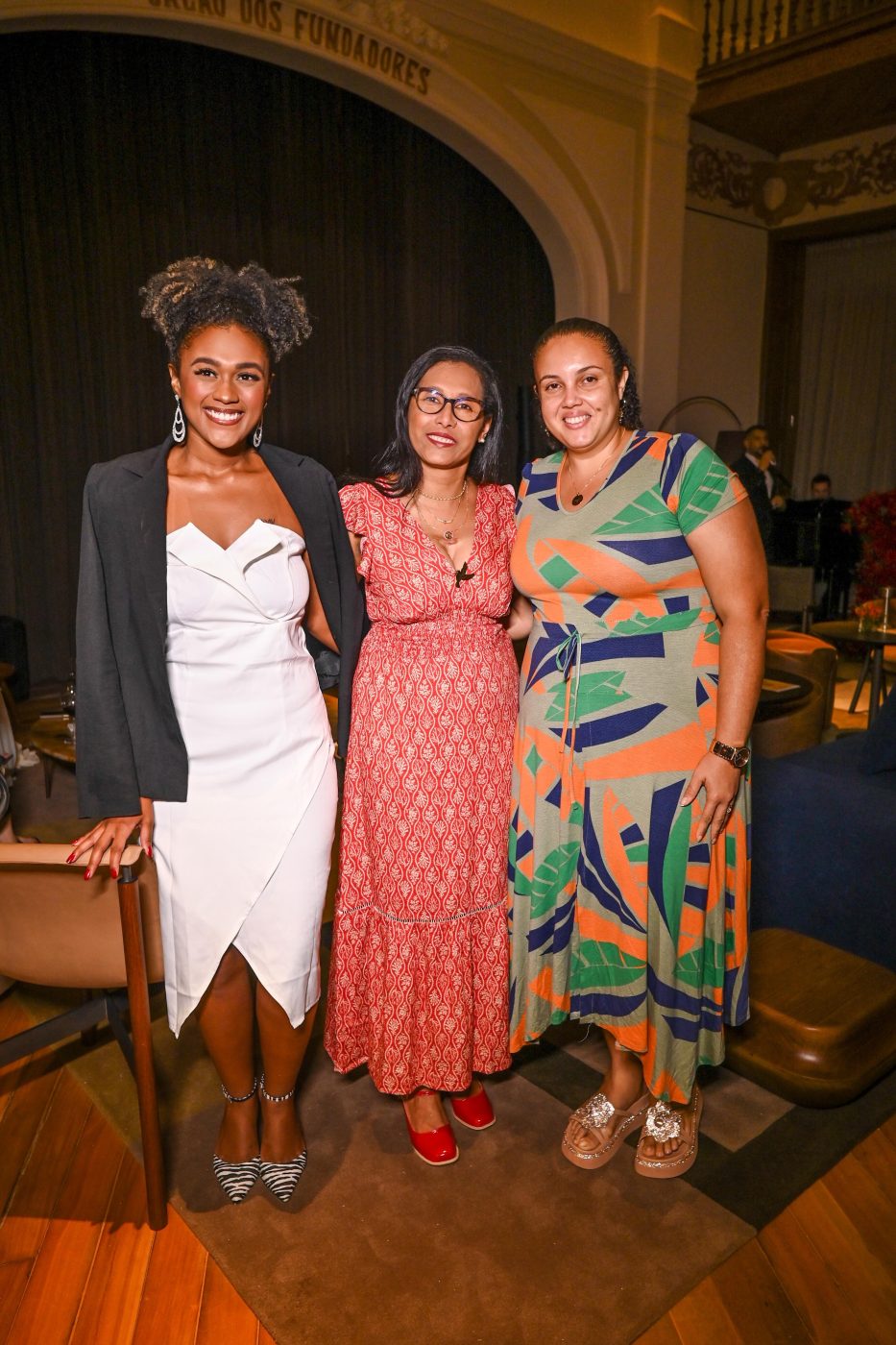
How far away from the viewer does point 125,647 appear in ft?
5.68

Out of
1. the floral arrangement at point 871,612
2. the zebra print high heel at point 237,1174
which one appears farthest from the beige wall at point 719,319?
the zebra print high heel at point 237,1174

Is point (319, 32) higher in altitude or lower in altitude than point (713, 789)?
higher

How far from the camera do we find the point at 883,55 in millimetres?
7227

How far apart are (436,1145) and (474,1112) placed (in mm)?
143

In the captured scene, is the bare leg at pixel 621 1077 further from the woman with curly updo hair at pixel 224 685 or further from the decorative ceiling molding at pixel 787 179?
the decorative ceiling molding at pixel 787 179

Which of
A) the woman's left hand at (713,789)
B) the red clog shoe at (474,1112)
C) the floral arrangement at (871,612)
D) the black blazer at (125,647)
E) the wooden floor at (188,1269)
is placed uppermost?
the black blazer at (125,647)

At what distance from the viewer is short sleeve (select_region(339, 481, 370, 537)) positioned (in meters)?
1.99

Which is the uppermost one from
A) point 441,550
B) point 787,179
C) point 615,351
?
point 787,179

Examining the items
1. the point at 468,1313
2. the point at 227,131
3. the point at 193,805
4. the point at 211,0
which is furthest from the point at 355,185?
the point at 468,1313

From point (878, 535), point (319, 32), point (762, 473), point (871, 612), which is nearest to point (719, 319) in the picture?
point (762, 473)

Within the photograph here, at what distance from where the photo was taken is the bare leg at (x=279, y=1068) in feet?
6.49

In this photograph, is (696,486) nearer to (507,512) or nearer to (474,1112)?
(507,512)

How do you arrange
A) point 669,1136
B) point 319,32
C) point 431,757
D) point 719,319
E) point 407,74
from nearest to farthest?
point 431,757 → point 669,1136 → point 319,32 → point 407,74 → point 719,319

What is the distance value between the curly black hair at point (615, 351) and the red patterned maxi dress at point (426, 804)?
13.0 inches
